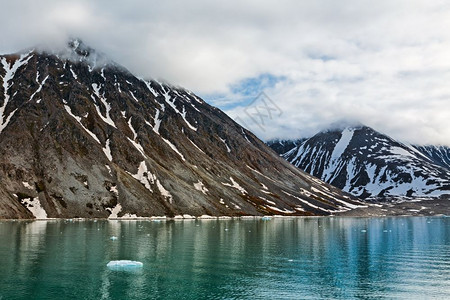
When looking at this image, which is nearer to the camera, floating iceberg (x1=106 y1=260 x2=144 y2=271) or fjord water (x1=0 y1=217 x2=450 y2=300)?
fjord water (x1=0 y1=217 x2=450 y2=300)

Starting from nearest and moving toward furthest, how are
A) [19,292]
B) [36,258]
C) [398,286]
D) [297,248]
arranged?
1. [19,292]
2. [398,286]
3. [36,258]
4. [297,248]

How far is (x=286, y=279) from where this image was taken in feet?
192

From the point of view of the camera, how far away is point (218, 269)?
65.2 meters

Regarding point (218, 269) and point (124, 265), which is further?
point (218, 269)

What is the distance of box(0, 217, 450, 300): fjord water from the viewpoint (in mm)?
50500

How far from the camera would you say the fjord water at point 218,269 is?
50500 millimetres

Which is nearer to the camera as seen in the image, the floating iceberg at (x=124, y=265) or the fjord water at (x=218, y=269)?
the fjord water at (x=218, y=269)

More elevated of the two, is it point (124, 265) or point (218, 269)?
point (124, 265)

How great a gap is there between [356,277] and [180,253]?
33.3 metres

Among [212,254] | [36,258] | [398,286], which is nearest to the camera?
[398,286]

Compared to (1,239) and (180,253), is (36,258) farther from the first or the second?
(1,239)

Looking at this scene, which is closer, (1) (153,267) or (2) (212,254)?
(1) (153,267)

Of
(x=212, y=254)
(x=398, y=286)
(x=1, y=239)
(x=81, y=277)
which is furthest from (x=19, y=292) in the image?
(x=1, y=239)

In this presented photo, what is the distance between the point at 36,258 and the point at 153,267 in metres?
20.3
